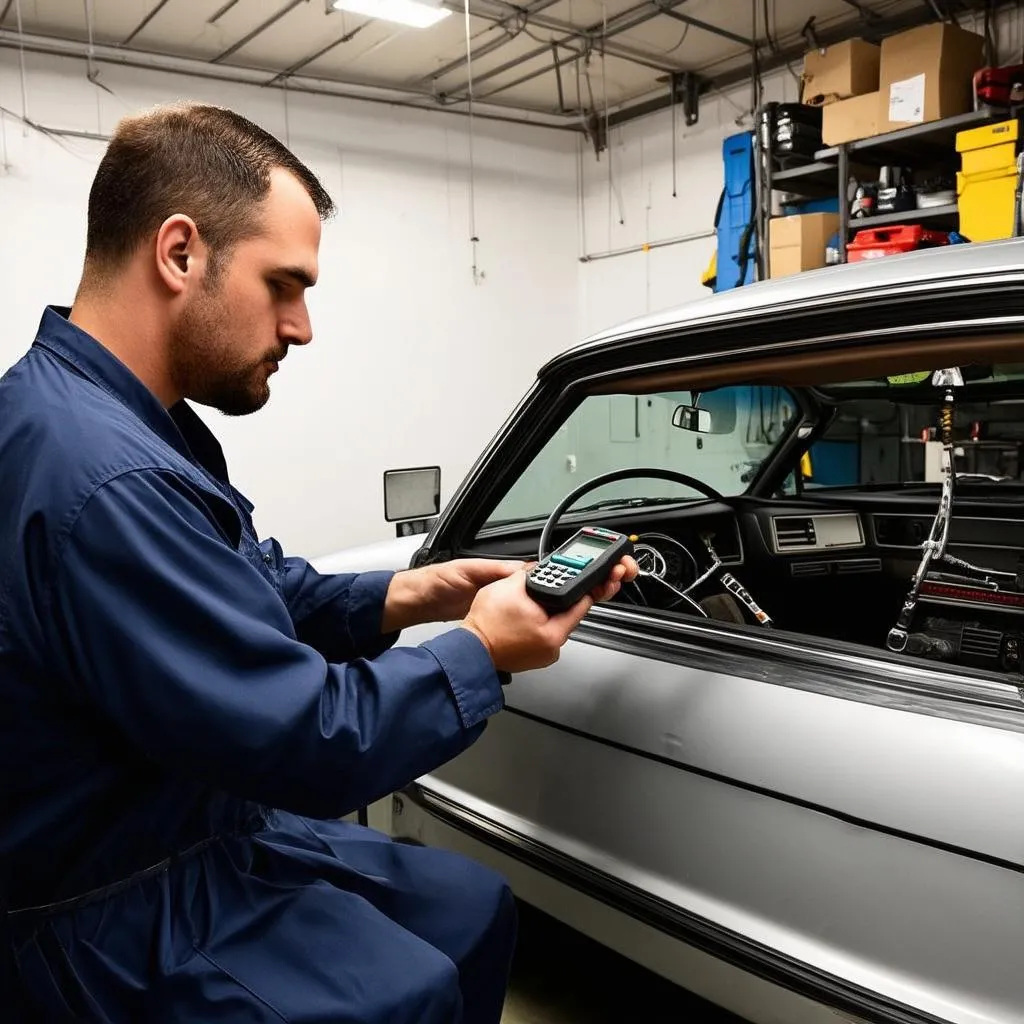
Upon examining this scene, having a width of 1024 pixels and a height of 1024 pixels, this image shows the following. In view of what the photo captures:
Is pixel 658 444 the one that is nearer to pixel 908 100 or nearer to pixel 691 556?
pixel 691 556

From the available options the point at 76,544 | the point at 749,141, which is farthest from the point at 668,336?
the point at 749,141

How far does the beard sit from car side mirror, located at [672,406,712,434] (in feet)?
4.00

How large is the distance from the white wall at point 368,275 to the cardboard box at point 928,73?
3.56 meters

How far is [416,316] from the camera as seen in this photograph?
746cm

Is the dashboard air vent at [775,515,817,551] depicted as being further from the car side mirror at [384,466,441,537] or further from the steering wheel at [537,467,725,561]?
the car side mirror at [384,466,441,537]

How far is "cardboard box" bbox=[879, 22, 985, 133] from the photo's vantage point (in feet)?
15.9

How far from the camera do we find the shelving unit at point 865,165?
4.96 meters

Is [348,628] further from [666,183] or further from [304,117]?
[666,183]

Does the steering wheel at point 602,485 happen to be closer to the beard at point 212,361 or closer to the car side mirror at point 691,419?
the car side mirror at point 691,419

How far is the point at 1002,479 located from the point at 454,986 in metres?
2.20

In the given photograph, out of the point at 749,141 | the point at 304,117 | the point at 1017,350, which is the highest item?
the point at 304,117

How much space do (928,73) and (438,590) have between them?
4652mm

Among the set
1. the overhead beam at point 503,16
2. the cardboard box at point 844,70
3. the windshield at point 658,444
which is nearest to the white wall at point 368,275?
the overhead beam at point 503,16

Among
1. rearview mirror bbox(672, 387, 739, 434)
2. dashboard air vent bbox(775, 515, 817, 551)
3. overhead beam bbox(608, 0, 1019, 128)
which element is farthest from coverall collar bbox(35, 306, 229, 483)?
overhead beam bbox(608, 0, 1019, 128)
